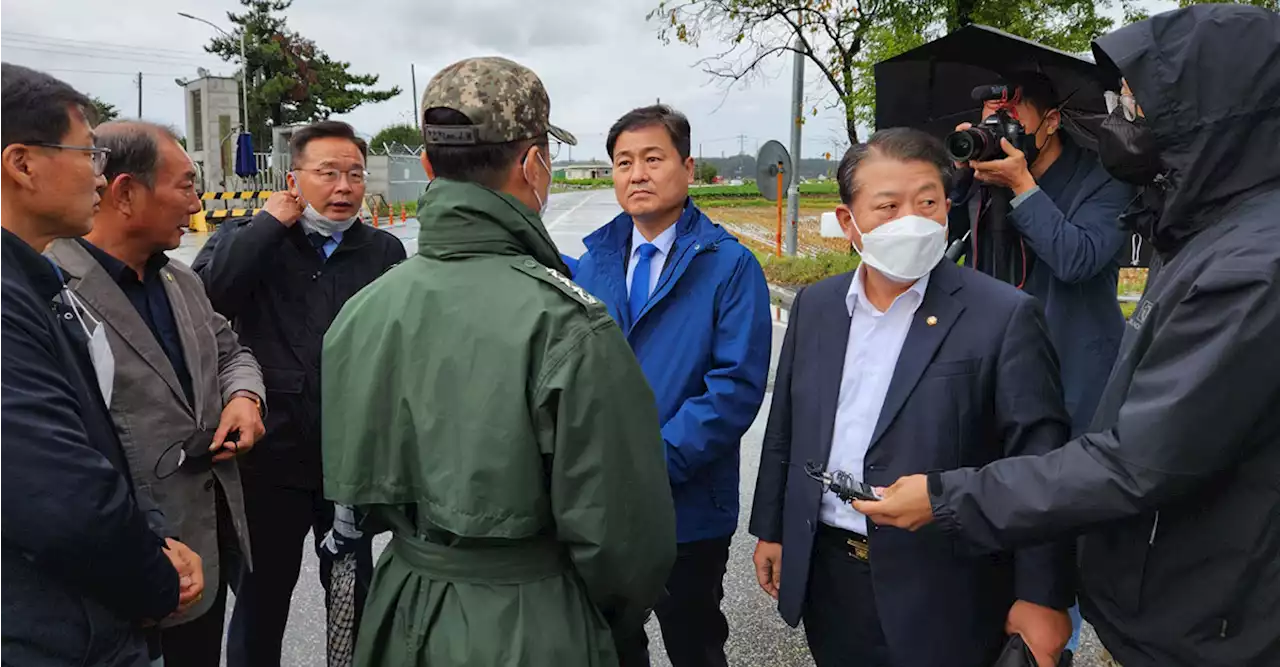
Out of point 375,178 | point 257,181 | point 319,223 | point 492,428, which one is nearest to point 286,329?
point 319,223

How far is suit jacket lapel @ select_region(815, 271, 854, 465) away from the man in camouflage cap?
64cm

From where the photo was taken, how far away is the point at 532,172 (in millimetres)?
1599

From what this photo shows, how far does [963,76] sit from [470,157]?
2767mm

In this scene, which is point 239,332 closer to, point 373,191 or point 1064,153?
point 1064,153

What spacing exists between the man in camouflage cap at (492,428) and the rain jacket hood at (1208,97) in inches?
41.0

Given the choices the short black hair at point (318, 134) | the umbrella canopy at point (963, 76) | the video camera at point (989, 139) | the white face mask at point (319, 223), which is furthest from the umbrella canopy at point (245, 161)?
the video camera at point (989, 139)

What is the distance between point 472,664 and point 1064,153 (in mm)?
2512

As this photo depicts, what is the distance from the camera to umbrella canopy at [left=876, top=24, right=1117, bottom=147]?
8.86 feet

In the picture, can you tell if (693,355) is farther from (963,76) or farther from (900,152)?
(963,76)

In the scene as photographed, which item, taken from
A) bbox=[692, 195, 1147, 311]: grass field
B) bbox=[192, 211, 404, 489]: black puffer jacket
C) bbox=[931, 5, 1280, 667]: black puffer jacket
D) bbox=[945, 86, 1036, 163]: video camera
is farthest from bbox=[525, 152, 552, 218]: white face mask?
bbox=[945, 86, 1036, 163]: video camera

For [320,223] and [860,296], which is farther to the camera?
[320,223]

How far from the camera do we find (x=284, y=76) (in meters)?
36.8

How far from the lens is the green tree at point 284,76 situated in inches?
1462

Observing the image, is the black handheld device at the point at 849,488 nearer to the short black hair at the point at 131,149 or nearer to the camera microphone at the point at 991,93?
the camera microphone at the point at 991,93
